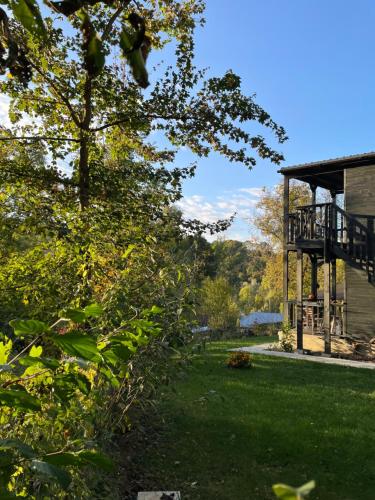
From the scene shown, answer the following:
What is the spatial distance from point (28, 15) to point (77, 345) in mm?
921

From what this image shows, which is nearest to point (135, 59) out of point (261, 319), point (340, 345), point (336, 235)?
point (336, 235)

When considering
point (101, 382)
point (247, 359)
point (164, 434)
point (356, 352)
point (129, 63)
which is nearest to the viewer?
point (129, 63)

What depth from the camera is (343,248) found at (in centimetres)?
1505

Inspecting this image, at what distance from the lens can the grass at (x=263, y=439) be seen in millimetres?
5289

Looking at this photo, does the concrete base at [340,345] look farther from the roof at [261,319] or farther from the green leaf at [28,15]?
the roof at [261,319]

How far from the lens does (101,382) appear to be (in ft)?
12.5

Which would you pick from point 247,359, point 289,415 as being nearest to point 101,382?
point 289,415

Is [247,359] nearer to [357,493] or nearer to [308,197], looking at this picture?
[357,493]

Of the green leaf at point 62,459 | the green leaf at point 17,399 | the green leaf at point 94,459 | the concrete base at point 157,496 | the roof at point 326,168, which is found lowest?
the concrete base at point 157,496

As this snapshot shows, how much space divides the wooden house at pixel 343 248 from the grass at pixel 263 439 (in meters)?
4.35

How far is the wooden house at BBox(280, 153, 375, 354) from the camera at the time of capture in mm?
14367

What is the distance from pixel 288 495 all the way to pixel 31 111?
348 inches

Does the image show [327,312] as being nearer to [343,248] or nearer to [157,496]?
[343,248]

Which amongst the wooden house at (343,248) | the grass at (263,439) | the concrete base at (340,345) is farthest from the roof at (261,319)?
the grass at (263,439)
